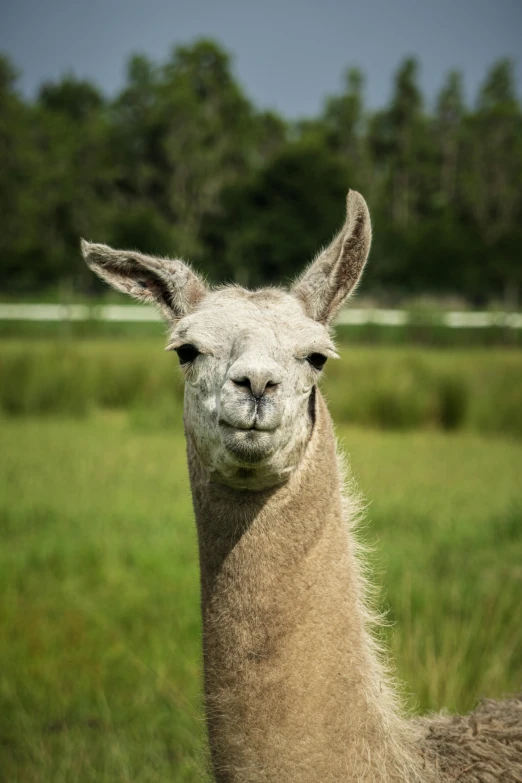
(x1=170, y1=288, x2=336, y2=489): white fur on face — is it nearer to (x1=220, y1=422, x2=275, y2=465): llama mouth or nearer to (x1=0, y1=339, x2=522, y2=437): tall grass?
(x1=220, y1=422, x2=275, y2=465): llama mouth

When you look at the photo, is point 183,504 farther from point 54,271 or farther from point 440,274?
point 440,274

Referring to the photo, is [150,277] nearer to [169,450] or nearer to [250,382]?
[250,382]

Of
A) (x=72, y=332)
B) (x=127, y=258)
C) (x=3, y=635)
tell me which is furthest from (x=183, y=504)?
(x=72, y=332)

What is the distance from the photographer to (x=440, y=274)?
50.8 meters

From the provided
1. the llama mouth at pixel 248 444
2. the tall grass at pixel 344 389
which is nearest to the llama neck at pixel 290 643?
the llama mouth at pixel 248 444

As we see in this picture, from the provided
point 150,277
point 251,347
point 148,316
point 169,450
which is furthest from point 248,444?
point 148,316

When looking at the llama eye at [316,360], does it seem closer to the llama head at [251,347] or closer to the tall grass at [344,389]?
the llama head at [251,347]

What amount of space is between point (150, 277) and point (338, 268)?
2.63ft

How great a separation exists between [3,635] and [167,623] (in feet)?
4.42

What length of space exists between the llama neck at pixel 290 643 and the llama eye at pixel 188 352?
15.0 inches

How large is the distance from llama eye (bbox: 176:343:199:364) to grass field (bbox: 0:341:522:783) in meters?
1.44

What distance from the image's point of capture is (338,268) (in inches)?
121

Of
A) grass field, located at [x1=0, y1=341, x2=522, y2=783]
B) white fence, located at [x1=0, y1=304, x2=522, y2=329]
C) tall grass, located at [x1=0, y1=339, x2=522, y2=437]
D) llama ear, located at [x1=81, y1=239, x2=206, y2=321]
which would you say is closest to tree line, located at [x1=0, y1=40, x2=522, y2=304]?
white fence, located at [x1=0, y1=304, x2=522, y2=329]

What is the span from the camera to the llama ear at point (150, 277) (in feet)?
10.7
